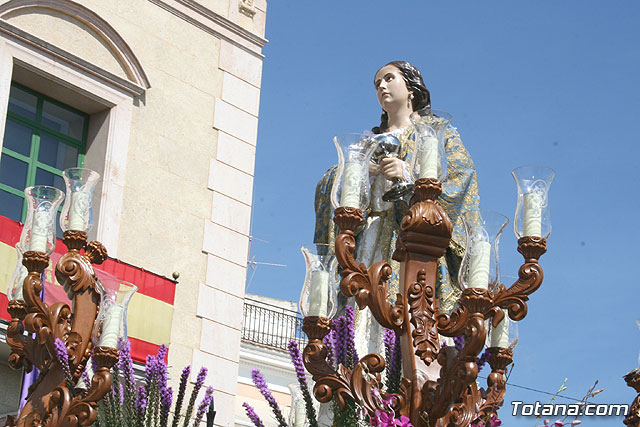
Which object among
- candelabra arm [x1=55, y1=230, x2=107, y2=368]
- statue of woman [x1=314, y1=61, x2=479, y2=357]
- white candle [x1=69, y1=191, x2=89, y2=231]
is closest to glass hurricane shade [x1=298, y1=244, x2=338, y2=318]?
statue of woman [x1=314, y1=61, x2=479, y2=357]

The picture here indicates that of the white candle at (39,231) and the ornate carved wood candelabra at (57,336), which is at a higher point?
the white candle at (39,231)

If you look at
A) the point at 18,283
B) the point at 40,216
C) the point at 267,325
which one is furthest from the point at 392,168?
the point at 267,325

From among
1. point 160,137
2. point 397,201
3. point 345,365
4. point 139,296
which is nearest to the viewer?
point 345,365

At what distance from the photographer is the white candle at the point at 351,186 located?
5414 millimetres

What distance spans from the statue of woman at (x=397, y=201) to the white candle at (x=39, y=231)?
4.88ft

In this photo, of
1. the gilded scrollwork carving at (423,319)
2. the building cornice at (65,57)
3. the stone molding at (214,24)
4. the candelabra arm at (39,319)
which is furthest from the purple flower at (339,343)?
the stone molding at (214,24)

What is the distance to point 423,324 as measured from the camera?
5.27 meters

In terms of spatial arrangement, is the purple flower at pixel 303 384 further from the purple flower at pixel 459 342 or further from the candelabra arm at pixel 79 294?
the candelabra arm at pixel 79 294

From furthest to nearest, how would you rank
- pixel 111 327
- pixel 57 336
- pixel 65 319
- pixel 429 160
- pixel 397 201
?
pixel 397 201 < pixel 65 319 < pixel 57 336 < pixel 111 327 < pixel 429 160

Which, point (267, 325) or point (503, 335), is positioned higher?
point (267, 325)

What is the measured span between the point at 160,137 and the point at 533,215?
6.78 meters

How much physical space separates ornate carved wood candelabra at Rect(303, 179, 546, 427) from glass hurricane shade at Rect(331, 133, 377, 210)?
0.20 feet

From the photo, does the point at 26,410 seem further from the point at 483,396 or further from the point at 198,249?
the point at 198,249

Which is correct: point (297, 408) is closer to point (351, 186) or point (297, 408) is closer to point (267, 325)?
point (351, 186)
